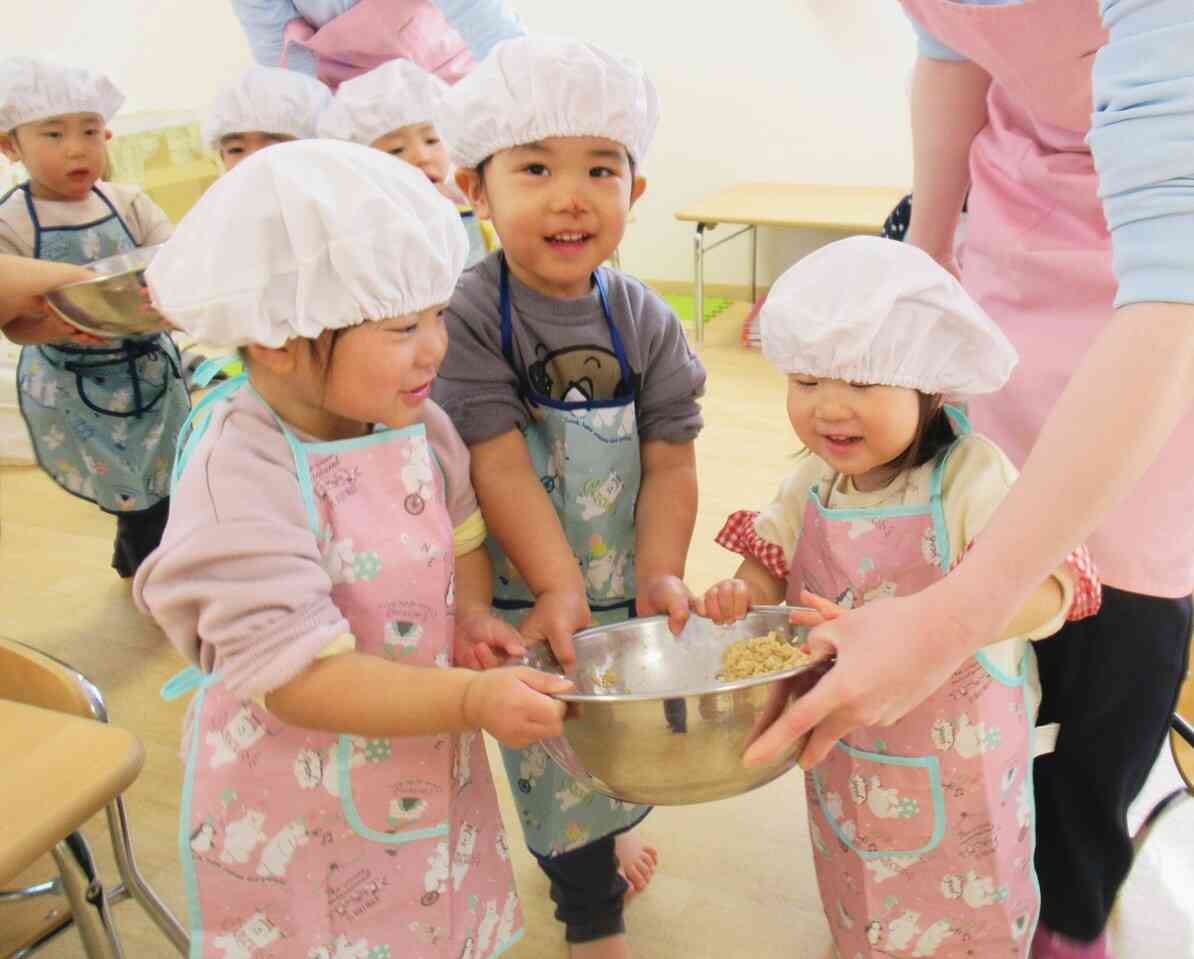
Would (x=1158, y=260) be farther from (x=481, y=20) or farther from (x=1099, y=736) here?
(x=481, y=20)

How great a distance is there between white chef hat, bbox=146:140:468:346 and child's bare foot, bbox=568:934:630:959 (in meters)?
0.97

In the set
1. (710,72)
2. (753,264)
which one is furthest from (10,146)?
(753,264)

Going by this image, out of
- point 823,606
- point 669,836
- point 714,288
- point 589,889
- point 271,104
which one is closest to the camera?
point 823,606

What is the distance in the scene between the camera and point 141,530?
7.91ft

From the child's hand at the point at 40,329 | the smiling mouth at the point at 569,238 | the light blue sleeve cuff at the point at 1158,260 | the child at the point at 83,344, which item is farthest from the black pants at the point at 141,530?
the light blue sleeve cuff at the point at 1158,260

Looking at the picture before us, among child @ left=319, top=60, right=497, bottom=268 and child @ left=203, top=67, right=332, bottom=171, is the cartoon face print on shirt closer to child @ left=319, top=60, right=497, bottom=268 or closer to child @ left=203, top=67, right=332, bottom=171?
child @ left=319, top=60, right=497, bottom=268

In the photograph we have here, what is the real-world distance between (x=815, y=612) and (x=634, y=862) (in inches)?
29.4

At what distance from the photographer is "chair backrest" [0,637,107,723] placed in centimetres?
112

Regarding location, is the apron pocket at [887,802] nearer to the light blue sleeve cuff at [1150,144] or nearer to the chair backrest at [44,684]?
the light blue sleeve cuff at [1150,144]

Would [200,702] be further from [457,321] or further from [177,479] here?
[457,321]

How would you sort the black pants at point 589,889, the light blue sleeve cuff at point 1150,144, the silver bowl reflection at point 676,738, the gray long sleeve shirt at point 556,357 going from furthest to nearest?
the black pants at point 589,889
the gray long sleeve shirt at point 556,357
the silver bowl reflection at point 676,738
the light blue sleeve cuff at point 1150,144

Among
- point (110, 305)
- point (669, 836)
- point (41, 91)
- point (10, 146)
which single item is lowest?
point (669, 836)

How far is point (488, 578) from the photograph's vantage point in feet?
3.81

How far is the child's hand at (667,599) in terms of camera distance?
112cm
